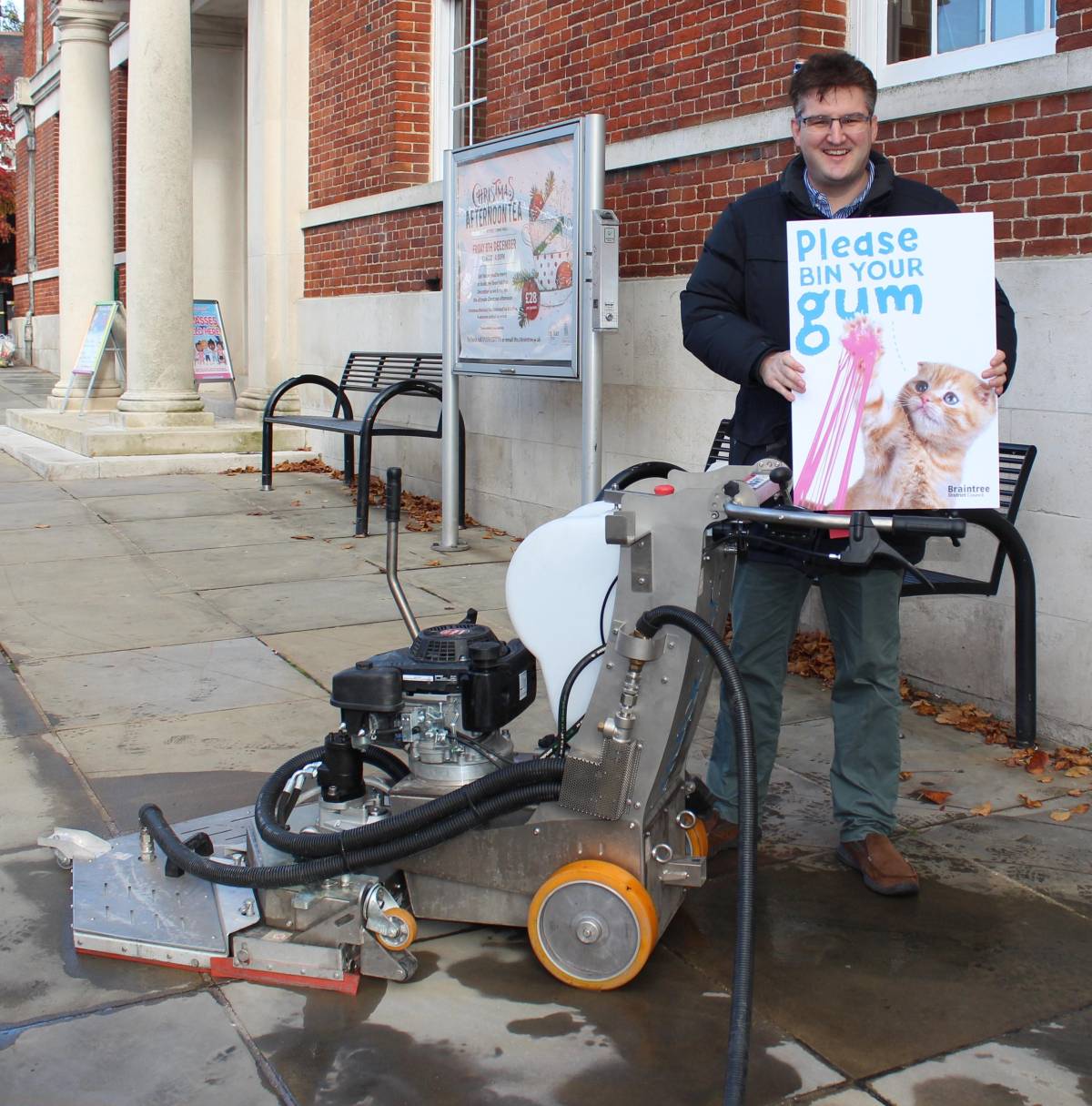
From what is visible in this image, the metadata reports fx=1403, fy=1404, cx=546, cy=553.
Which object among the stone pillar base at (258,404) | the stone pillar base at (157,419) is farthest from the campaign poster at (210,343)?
the stone pillar base at (157,419)

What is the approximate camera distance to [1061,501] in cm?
498

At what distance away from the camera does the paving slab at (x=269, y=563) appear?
298 inches

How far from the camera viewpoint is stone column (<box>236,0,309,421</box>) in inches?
465

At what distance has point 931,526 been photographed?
2.77 meters

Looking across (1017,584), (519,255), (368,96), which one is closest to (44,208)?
(368,96)

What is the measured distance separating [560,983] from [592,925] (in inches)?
7.5

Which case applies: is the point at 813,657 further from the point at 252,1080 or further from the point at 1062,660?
the point at 252,1080

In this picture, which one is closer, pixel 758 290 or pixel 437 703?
pixel 437 703

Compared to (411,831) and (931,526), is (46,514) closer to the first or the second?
(411,831)

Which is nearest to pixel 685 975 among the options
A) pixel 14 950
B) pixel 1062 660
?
pixel 14 950

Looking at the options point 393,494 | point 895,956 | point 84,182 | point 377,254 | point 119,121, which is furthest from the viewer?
point 119,121

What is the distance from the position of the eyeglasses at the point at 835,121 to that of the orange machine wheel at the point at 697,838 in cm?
171

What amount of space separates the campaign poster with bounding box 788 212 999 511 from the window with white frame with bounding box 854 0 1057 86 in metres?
2.55

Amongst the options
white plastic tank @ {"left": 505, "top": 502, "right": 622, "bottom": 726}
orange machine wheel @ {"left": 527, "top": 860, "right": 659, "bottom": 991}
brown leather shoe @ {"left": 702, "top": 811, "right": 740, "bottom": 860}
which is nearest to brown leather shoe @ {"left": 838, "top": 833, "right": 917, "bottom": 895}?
brown leather shoe @ {"left": 702, "top": 811, "right": 740, "bottom": 860}
